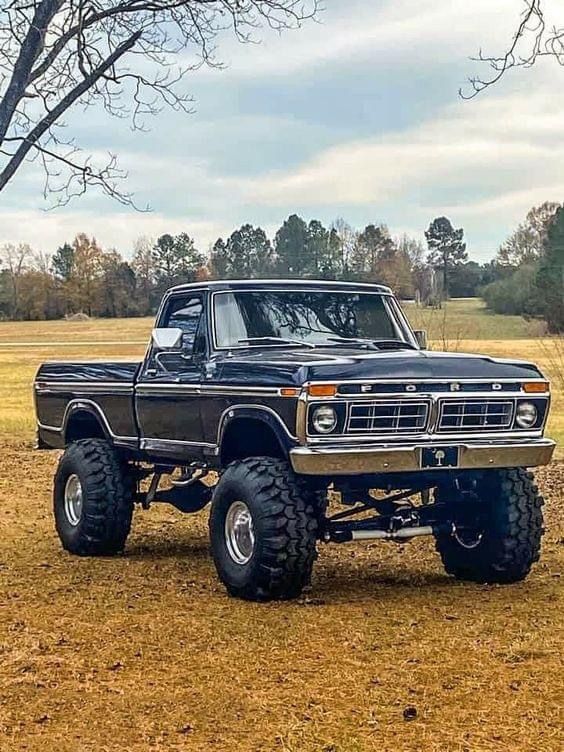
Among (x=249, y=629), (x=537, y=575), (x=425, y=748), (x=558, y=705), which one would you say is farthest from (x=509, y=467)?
(x=425, y=748)

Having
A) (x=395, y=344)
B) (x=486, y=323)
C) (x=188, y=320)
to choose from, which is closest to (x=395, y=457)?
(x=395, y=344)

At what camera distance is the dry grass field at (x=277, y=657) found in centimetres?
486

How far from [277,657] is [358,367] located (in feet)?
6.12

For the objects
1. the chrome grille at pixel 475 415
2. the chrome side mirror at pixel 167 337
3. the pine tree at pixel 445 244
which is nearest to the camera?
the chrome grille at pixel 475 415

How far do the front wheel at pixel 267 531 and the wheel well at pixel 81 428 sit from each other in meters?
2.48

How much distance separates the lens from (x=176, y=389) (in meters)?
8.19

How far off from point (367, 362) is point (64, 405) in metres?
3.46

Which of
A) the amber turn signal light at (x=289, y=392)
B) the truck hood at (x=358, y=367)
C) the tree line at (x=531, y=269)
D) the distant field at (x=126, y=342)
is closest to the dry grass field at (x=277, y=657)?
the amber turn signal light at (x=289, y=392)

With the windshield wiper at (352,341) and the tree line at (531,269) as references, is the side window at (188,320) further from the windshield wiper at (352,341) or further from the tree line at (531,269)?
the tree line at (531,269)

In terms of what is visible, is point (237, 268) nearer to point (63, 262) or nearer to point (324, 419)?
point (324, 419)

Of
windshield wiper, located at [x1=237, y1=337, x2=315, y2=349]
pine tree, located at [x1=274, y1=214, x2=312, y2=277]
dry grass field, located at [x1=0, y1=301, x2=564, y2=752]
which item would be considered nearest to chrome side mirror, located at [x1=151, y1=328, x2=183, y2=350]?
windshield wiper, located at [x1=237, y1=337, x2=315, y2=349]

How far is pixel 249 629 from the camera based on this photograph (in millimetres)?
6598

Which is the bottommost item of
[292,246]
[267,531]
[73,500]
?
[73,500]

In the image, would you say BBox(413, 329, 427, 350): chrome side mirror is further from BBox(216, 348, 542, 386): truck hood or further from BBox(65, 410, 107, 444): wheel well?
BBox(65, 410, 107, 444): wheel well
